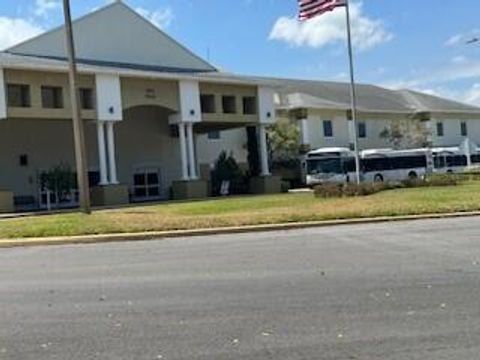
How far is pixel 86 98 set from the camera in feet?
145

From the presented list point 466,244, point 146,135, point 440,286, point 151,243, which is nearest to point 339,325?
point 440,286

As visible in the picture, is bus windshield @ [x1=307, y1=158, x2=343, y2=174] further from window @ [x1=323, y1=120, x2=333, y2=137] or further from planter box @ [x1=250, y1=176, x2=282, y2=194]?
window @ [x1=323, y1=120, x2=333, y2=137]

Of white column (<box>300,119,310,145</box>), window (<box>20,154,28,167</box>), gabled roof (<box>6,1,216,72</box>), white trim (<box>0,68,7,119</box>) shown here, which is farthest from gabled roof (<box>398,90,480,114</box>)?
white trim (<box>0,68,7,119</box>)

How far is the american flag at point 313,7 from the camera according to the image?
35.5 m

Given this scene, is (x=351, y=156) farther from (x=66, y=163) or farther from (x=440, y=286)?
(x=440, y=286)

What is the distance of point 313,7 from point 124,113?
19.8 m

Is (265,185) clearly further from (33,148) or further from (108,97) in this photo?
(33,148)

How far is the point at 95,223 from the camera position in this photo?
23.6 m

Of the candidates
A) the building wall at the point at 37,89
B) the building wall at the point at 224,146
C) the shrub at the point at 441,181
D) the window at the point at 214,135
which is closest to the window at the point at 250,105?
the building wall at the point at 224,146

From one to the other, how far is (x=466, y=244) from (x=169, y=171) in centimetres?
4028

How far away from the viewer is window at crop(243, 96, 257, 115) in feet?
170

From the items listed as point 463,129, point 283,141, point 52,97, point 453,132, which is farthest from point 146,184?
point 463,129

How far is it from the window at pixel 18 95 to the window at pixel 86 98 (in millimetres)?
3238

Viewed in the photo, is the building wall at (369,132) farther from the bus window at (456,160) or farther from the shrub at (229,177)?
the shrub at (229,177)
